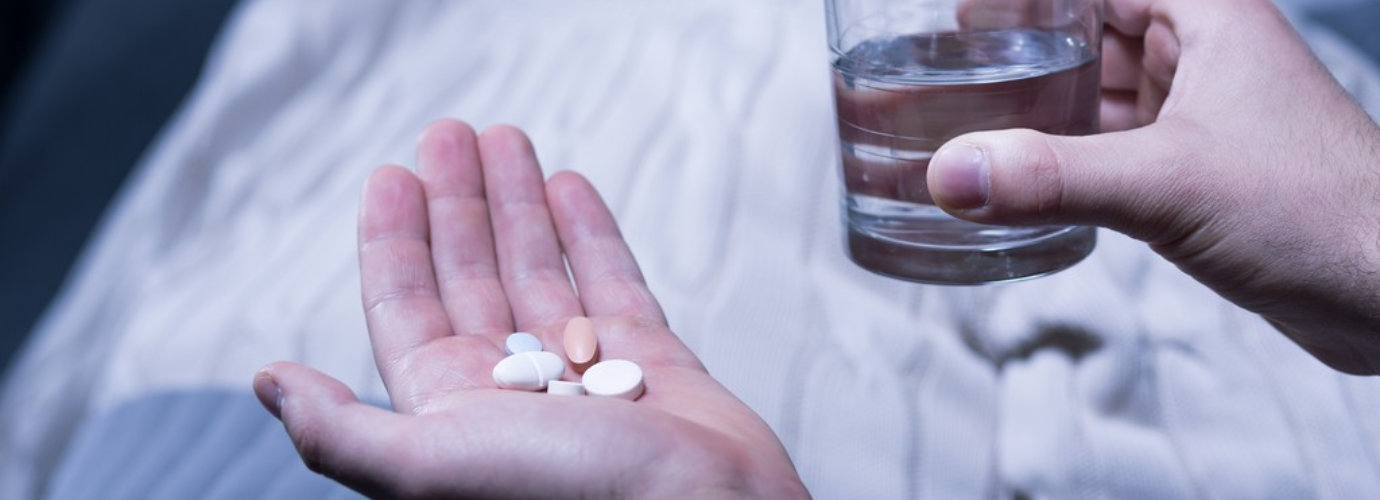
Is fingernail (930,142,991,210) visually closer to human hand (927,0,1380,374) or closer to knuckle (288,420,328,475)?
human hand (927,0,1380,374)

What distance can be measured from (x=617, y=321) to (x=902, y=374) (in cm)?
25

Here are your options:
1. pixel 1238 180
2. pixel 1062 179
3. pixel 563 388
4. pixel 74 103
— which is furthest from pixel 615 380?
pixel 74 103

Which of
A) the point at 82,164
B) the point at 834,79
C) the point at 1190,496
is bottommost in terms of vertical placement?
the point at 1190,496

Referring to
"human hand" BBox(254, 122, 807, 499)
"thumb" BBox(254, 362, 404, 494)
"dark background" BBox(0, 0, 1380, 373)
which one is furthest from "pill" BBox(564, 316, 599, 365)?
"dark background" BBox(0, 0, 1380, 373)

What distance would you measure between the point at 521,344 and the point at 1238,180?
1.47 ft

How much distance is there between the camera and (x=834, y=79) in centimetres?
84

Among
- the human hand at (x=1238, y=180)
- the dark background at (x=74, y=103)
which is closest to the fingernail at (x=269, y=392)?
the human hand at (x=1238, y=180)

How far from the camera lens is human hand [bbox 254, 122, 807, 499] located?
647mm

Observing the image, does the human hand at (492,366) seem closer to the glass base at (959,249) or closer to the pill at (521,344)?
the pill at (521,344)

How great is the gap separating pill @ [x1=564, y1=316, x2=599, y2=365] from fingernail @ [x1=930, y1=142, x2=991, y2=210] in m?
0.25

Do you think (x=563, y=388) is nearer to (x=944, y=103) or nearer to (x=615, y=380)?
(x=615, y=380)

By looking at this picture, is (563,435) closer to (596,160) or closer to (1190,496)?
(1190,496)

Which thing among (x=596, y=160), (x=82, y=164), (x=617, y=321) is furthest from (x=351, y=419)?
(x=82, y=164)

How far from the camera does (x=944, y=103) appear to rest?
77cm
